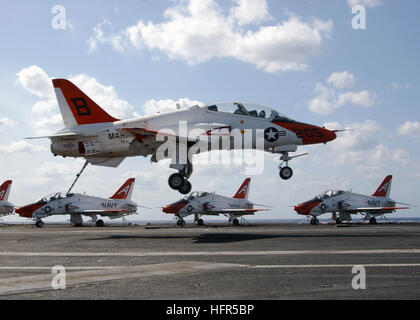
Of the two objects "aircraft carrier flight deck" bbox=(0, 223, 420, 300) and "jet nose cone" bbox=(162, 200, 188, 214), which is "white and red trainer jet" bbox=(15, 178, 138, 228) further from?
"aircraft carrier flight deck" bbox=(0, 223, 420, 300)

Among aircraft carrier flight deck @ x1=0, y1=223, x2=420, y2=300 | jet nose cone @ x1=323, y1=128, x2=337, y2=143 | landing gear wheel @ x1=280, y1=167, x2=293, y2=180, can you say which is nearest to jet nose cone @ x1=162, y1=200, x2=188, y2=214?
landing gear wheel @ x1=280, y1=167, x2=293, y2=180

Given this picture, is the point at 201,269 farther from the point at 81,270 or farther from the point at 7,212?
the point at 7,212

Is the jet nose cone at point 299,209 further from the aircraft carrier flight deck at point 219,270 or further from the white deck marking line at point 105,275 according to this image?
the white deck marking line at point 105,275

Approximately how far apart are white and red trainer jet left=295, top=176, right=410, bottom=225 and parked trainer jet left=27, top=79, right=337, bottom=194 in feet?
83.4

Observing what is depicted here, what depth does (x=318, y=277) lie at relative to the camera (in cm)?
1102

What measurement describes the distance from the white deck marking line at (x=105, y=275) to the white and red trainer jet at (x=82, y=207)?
4067 cm

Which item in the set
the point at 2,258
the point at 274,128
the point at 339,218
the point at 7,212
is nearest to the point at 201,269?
the point at 2,258

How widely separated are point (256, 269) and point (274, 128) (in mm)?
13775

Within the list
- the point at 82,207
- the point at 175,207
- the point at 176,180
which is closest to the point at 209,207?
the point at 175,207

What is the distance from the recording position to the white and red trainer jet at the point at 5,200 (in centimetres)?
6594

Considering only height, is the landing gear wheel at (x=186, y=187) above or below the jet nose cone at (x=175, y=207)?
above

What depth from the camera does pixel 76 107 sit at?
2688cm

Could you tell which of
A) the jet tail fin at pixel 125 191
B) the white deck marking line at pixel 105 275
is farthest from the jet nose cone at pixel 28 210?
the white deck marking line at pixel 105 275

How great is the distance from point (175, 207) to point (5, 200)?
3149cm
